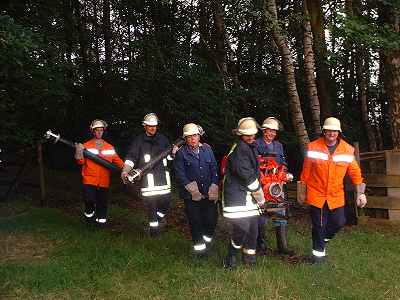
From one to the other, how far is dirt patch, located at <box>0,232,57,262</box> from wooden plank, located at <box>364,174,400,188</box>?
236 inches

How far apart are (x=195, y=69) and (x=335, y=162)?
593 centimetres

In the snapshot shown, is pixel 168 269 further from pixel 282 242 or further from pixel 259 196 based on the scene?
pixel 282 242

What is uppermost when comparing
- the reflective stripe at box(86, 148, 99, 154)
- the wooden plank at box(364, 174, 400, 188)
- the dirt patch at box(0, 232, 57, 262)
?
the reflective stripe at box(86, 148, 99, 154)

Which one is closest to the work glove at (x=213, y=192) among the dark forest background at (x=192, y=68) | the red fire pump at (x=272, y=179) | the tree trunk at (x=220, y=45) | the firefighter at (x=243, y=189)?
the firefighter at (x=243, y=189)

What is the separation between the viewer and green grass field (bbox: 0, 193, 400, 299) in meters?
5.13

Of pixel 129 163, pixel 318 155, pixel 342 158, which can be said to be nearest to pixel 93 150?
pixel 129 163

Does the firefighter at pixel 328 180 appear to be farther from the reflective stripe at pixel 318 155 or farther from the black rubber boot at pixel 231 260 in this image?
the black rubber boot at pixel 231 260

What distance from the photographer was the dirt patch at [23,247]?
22.6ft

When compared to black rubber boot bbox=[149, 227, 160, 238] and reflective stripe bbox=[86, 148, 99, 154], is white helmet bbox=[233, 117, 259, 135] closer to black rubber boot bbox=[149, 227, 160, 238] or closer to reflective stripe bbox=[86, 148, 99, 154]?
black rubber boot bbox=[149, 227, 160, 238]

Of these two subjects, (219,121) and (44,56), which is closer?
(44,56)

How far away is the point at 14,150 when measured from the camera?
496 inches

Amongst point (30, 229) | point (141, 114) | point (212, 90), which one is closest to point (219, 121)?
point (212, 90)

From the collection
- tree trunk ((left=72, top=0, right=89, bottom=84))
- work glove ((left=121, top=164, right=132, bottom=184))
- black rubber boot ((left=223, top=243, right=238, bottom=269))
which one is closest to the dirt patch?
work glove ((left=121, top=164, right=132, bottom=184))

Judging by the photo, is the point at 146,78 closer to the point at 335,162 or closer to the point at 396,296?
the point at 335,162
